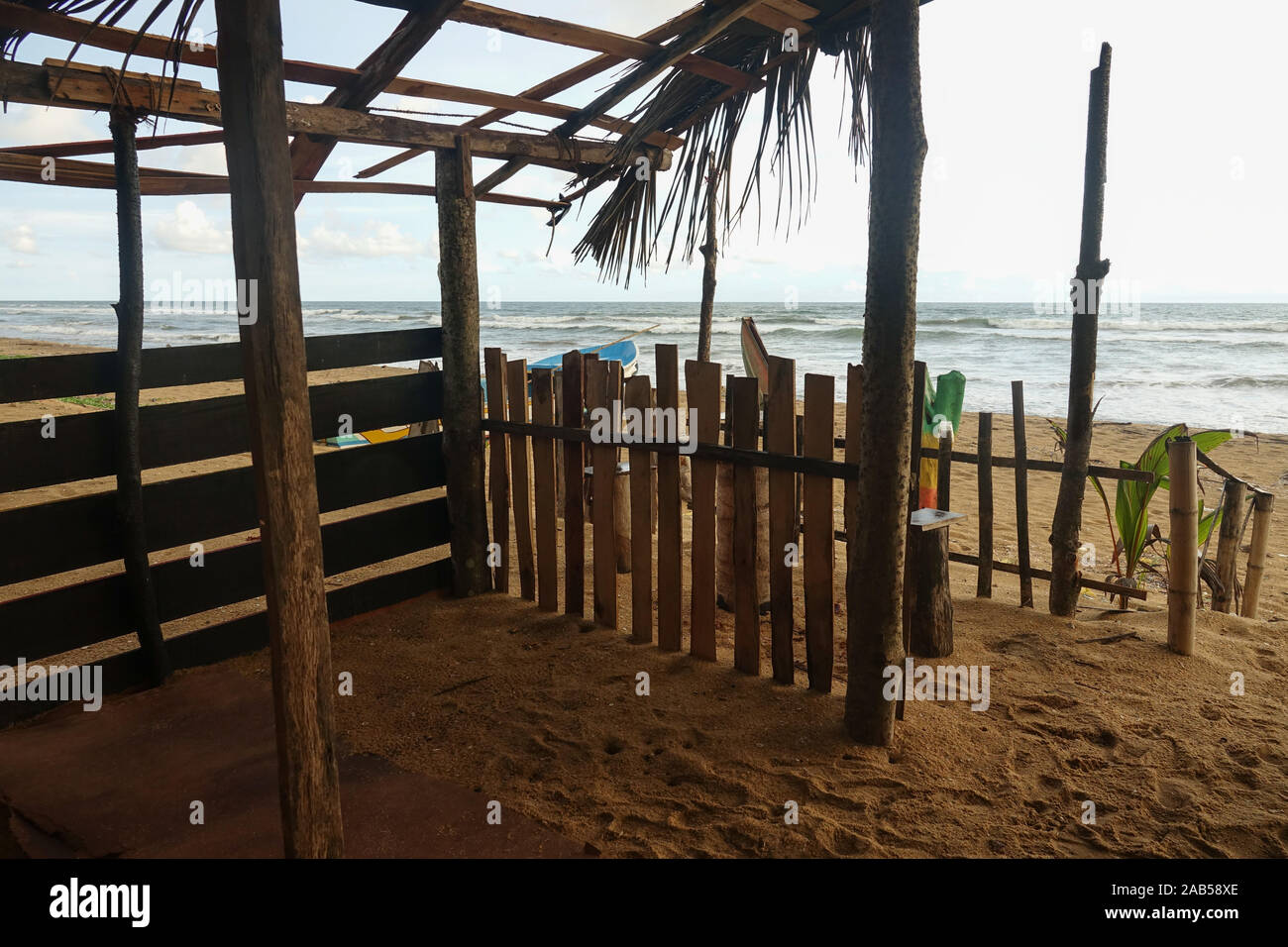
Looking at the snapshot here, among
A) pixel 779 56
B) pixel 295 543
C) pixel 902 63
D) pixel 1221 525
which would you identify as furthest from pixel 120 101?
pixel 1221 525

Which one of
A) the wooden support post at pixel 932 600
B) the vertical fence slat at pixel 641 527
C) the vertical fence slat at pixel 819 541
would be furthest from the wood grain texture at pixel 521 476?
the wooden support post at pixel 932 600

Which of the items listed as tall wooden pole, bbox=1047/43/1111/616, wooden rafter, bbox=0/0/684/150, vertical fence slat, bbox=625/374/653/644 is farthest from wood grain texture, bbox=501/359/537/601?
tall wooden pole, bbox=1047/43/1111/616

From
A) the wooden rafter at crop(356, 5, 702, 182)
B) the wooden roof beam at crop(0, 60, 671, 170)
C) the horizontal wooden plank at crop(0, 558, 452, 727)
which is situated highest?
the wooden rafter at crop(356, 5, 702, 182)

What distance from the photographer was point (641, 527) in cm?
487

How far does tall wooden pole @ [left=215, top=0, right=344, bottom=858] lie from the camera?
2059 mm

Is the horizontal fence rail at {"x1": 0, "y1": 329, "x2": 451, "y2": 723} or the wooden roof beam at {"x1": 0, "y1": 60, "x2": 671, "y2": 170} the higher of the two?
the wooden roof beam at {"x1": 0, "y1": 60, "x2": 671, "y2": 170}

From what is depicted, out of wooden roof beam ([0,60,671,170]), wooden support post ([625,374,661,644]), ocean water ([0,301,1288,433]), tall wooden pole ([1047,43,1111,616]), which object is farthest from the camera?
ocean water ([0,301,1288,433])

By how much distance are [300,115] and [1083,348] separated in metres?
4.77

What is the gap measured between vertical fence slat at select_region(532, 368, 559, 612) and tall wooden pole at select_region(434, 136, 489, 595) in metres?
0.48

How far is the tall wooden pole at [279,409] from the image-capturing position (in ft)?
6.75

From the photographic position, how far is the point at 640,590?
4898mm

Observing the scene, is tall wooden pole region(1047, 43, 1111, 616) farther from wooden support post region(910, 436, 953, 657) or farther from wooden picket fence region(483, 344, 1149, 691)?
wooden support post region(910, 436, 953, 657)
